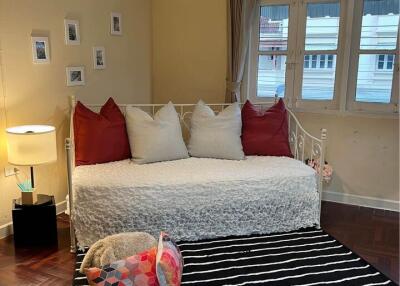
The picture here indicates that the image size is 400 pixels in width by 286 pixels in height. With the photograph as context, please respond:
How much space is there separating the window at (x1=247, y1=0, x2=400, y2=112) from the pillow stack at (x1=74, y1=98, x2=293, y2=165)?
A: 0.42 metres

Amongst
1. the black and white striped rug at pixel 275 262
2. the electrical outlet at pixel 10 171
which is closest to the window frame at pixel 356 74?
the black and white striped rug at pixel 275 262

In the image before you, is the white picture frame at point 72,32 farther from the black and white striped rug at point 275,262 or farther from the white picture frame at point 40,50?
the black and white striped rug at point 275,262

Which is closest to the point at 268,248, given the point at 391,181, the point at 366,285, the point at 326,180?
the point at 366,285

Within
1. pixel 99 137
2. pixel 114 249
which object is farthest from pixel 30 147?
pixel 114 249

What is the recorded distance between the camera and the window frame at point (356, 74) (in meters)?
3.40

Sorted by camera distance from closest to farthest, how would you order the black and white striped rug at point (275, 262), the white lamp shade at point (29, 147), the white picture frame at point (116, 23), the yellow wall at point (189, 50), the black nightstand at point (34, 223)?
the black and white striped rug at point (275, 262), the white lamp shade at point (29, 147), the black nightstand at point (34, 223), the white picture frame at point (116, 23), the yellow wall at point (189, 50)

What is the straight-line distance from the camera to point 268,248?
284cm

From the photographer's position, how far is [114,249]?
86.0 inches

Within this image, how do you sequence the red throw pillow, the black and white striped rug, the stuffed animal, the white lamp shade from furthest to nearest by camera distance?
the red throw pillow < the white lamp shade < the black and white striped rug < the stuffed animal

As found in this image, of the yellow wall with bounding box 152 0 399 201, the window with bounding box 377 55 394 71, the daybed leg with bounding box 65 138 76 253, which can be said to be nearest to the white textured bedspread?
the daybed leg with bounding box 65 138 76 253

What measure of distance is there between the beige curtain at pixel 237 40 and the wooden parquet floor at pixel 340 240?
135cm

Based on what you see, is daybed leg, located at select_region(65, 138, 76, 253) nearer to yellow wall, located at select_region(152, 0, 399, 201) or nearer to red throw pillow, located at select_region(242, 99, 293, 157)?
red throw pillow, located at select_region(242, 99, 293, 157)

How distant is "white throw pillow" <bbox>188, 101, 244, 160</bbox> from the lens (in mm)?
3287

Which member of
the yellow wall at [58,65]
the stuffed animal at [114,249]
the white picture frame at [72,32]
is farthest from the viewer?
the white picture frame at [72,32]
